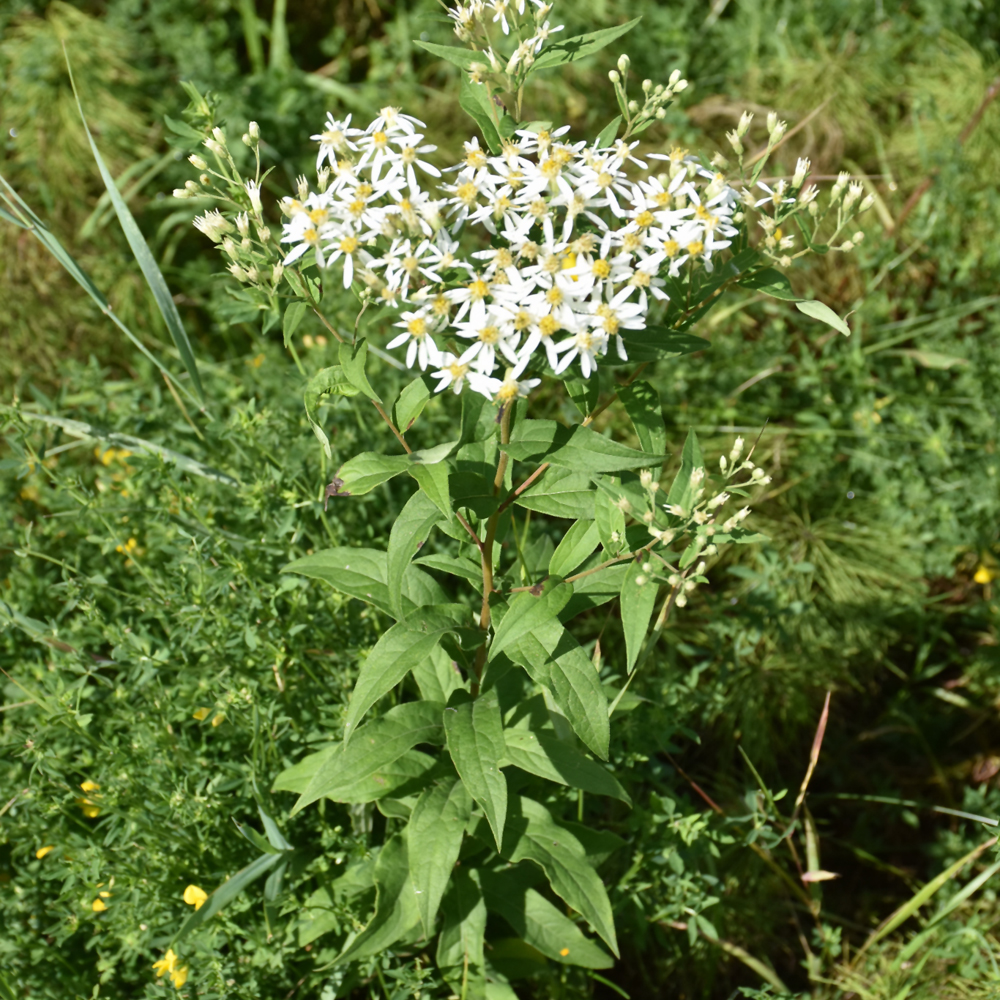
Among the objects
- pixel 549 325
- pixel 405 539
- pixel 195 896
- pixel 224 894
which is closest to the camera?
pixel 549 325

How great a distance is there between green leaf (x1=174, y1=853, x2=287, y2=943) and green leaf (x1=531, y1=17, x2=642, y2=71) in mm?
1904

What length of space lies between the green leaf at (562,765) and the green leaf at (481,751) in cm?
21

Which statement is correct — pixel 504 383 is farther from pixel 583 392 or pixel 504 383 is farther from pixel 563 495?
pixel 563 495

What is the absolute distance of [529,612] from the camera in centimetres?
189

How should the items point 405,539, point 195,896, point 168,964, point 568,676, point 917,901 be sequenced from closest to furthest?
point 405,539, point 568,676, point 168,964, point 195,896, point 917,901

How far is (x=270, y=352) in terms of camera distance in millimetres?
3609

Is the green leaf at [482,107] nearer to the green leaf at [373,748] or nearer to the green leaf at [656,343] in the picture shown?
the green leaf at [656,343]

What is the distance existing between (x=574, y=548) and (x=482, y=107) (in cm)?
96

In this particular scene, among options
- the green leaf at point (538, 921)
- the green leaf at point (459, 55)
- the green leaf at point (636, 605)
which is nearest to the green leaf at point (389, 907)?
the green leaf at point (538, 921)

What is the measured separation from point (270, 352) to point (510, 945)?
7.26ft

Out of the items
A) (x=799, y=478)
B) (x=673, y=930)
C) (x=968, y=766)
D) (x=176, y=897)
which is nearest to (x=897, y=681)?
(x=968, y=766)

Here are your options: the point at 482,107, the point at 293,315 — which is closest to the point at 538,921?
the point at 293,315

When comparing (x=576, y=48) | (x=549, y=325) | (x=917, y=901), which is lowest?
(x=917, y=901)

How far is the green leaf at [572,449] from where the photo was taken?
5.81ft
